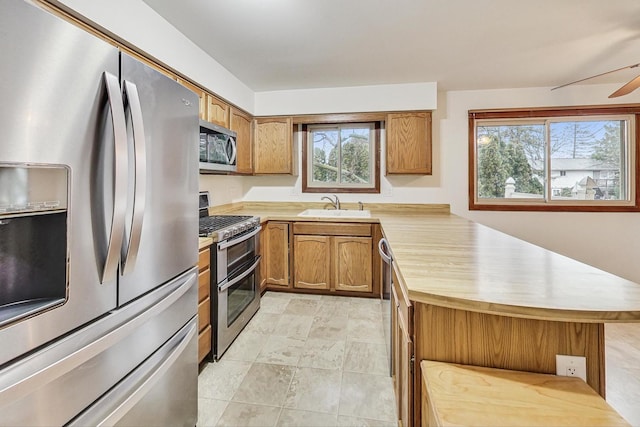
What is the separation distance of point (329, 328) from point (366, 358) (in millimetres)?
519

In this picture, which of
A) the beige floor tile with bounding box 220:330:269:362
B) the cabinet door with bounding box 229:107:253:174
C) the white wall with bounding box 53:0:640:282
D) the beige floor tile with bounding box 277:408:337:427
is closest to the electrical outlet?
the beige floor tile with bounding box 277:408:337:427

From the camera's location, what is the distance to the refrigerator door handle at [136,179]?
988 mm

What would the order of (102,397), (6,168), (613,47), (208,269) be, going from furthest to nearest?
(613,47), (208,269), (102,397), (6,168)

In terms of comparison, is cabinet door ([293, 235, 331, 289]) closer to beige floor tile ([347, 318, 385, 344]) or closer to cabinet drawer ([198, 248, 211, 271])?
beige floor tile ([347, 318, 385, 344])

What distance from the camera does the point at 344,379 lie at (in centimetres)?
191

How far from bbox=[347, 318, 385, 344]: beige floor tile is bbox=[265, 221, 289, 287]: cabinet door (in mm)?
965

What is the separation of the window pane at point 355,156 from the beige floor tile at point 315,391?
2.43 metres

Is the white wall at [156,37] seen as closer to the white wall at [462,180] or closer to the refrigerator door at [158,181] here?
the white wall at [462,180]

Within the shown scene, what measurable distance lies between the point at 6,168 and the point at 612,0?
3015 mm

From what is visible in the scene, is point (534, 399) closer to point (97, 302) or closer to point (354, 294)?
point (97, 302)

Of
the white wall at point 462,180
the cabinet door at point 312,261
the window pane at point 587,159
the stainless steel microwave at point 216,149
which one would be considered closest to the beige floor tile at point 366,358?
the cabinet door at point 312,261

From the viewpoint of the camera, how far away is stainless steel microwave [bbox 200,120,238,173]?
2.35 metres

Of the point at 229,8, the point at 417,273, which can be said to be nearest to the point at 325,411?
the point at 417,273

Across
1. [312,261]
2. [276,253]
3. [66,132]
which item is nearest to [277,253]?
[276,253]
